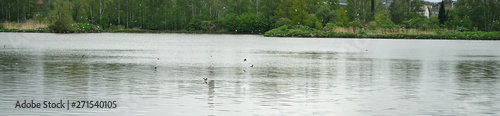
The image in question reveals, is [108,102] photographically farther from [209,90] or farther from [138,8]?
[138,8]

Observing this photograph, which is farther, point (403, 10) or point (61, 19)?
point (403, 10)

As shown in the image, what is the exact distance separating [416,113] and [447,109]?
110 cm

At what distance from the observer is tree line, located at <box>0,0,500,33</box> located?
101375mm

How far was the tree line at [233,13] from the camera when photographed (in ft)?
333

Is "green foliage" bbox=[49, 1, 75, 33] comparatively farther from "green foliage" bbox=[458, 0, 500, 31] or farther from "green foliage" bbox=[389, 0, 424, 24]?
"green foliage" bbox=[458, 0, 500, 31]

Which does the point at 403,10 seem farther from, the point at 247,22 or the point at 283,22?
the point at 247,22

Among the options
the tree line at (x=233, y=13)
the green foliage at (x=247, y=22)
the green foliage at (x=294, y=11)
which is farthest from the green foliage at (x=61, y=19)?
the green foliage at (x=294, y=11)

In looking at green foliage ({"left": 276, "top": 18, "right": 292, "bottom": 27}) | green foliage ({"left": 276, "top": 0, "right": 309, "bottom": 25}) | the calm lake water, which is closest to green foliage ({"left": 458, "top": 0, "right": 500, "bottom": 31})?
green foliage ({"left": 276, "top": 0, "right": 309, "bottom": 25})

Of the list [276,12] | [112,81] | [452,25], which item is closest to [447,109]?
[112,81]

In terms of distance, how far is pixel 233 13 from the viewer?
12762 centimetres

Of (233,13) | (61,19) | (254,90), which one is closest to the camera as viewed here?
(254,90)

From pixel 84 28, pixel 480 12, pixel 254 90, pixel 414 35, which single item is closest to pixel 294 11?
pixel 480 12

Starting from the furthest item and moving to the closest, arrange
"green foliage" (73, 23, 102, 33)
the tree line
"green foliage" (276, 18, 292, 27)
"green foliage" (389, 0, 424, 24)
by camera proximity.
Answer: "green foliage" (276, 18, 292, 27) < "green foliage" (389, 0, 424, 24) < "green foliage" (73, 23, 102, 33) < the tree line

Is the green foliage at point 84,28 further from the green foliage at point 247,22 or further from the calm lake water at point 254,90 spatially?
the calm lake water at point 254,90
